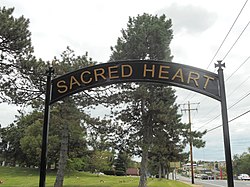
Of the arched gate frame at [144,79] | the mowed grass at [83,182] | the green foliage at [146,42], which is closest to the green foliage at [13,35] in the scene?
the arched gate frame at [144,79]

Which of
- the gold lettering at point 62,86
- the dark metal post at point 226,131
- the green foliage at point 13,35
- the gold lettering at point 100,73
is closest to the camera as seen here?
the dark metal post at point 226,131

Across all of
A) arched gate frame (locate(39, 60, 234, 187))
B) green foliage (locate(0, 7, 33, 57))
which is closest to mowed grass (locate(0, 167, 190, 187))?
green foliage (locate(0, 7, 33, 57))

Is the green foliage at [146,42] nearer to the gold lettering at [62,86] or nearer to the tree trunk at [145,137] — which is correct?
the tree trunk at [145,137]

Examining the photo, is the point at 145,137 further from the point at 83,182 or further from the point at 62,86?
the point at 62,86

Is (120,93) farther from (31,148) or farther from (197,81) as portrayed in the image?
(31,148)

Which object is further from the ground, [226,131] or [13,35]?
[13,35]

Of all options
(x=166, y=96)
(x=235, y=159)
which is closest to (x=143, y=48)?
(x=166, y=96)

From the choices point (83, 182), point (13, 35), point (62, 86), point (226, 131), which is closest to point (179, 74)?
point (226, 131)

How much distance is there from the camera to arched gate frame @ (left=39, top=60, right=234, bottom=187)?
228 inches

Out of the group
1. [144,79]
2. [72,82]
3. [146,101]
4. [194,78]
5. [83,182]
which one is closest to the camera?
[194,78]

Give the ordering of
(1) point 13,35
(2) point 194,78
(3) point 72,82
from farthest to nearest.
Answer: (1) point 13,35, (3) point 72,82, (2) point 194,78

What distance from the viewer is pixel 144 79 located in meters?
5.94

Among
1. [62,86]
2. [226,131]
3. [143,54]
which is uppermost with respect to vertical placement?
[143,54]

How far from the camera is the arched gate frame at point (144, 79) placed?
5.79 m
